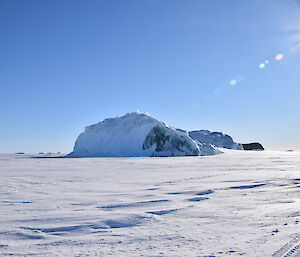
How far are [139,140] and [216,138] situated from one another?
2478cm

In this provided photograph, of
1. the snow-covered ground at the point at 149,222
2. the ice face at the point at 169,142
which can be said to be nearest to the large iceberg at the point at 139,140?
the ice face at the point at 169,142

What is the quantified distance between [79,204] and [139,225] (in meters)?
1.18

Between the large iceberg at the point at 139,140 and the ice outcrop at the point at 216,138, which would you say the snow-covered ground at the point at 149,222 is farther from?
the ice outcrop at the point at 216,138

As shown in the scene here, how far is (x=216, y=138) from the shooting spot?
48406mm

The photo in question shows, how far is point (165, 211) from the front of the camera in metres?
3.34

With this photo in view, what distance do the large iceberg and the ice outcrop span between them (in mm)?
Answer: 16913

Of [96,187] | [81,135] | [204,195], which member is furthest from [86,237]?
[81,135]

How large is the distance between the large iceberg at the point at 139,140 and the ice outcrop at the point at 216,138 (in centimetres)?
1691

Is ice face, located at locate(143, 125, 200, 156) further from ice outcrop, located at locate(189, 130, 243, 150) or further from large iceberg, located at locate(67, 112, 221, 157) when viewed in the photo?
ice outcrop, located at locate(189, 130, 243, 150)

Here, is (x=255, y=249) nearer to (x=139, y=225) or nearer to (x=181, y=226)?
(x=181, y=226)

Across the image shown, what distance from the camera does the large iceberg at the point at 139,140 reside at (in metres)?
26.2

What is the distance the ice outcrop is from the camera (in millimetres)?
47000

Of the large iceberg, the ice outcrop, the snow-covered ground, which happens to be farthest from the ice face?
the snow-covered ground

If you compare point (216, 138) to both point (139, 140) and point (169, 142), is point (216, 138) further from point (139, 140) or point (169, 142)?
point (139, 140)
